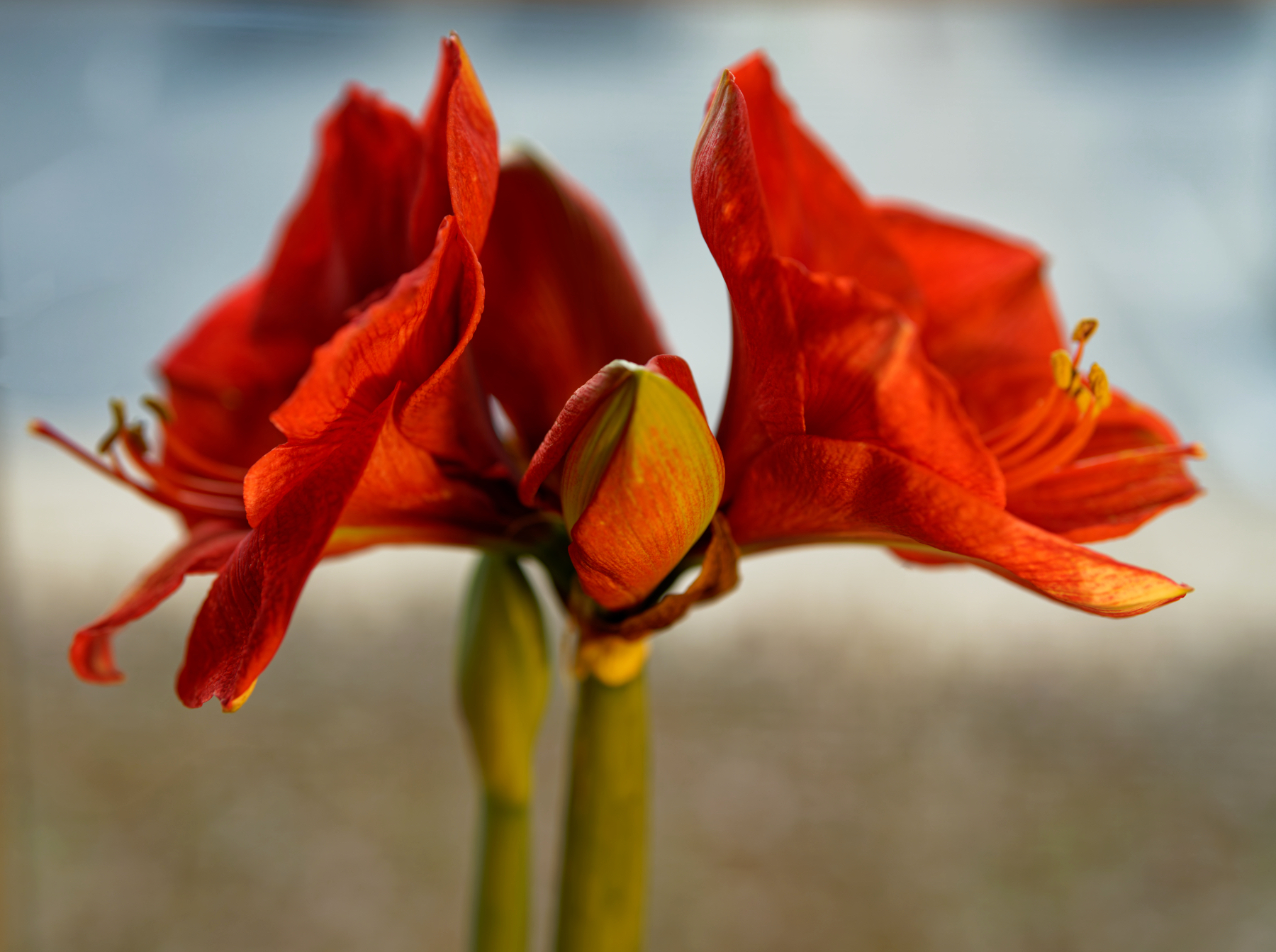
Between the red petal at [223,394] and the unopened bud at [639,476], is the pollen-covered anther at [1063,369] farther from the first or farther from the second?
the red petal at [223,394]

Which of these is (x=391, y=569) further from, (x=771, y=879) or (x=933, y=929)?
(x=933, y=929)

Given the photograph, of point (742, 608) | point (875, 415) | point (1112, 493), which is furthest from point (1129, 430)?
point (742, 608)

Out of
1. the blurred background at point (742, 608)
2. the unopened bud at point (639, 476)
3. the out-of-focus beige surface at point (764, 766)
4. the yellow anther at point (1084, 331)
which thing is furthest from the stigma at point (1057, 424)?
the out-of-focus beige surface at point (764, 766)

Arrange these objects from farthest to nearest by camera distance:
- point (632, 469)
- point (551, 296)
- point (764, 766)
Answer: point (764, 766), point (551, 296), point (632, 469)

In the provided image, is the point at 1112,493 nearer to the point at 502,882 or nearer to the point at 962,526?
the point at 962,526

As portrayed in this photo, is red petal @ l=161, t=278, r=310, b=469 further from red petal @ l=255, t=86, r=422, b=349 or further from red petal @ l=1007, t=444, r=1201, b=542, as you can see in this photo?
red petal @ l=1007, t=444, r=1201, b=542

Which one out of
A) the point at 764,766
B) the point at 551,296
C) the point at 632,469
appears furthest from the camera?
the point at 764,766

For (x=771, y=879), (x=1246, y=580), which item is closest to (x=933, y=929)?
(x=771, y=879)
